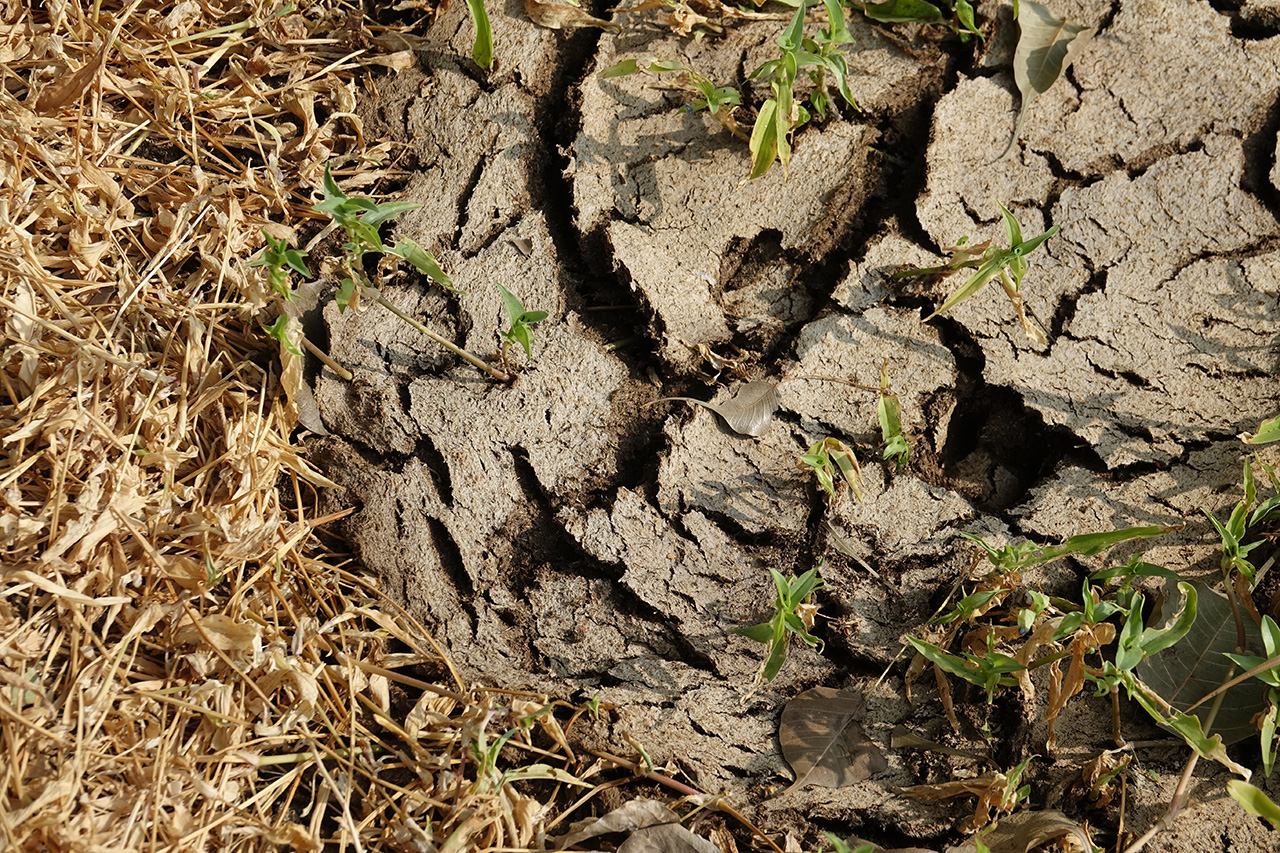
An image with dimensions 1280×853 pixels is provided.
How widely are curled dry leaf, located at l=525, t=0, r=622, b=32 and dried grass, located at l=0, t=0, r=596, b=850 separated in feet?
1.05

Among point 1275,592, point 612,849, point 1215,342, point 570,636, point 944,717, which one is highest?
point 1215,342

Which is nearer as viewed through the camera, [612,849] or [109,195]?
[612,849]

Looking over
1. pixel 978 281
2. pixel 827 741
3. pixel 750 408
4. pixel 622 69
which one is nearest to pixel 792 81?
pixel 622 69

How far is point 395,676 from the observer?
162 cm

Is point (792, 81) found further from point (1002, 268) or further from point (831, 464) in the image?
point (831, 464)

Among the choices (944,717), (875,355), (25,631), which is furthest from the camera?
(875,355)

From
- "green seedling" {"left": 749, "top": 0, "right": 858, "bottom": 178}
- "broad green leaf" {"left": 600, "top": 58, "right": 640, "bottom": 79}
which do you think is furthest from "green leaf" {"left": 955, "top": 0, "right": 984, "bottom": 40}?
"broad green leaf" {"left": 600, "top": 58, "right": 640, "bottom": 79}

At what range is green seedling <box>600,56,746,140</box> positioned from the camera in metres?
1.73

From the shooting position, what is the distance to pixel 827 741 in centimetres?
157

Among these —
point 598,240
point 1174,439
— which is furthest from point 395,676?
point 1174,439

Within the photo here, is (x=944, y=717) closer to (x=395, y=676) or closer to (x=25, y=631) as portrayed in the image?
(x=395, y=676)

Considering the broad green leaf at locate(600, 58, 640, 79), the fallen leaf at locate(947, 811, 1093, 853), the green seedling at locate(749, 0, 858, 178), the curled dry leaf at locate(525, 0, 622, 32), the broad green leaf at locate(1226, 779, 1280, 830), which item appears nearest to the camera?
the broad green leaf at locate(1226, 779, 1280, 830)

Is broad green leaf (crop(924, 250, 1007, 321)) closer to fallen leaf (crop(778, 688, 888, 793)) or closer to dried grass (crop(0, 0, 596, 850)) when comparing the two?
fallen leaf (crop(778, 688, 888, 793))

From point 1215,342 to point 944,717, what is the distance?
862 mm
